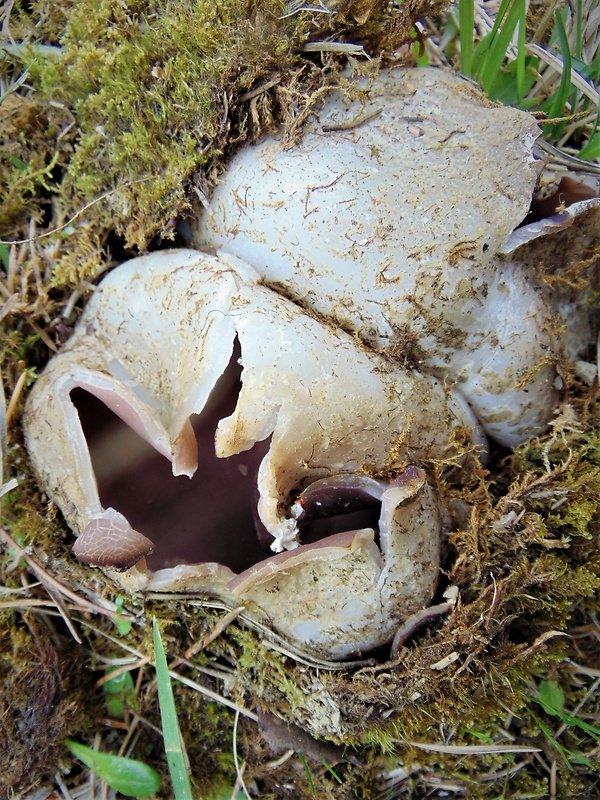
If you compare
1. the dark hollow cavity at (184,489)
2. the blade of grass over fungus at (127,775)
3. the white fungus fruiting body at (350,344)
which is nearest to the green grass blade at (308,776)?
the white fungus fruiting body at (350,344)

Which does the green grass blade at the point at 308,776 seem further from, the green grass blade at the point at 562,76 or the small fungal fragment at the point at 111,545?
the green grass blade at the point at 562,76

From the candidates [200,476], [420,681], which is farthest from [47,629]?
[420,681]

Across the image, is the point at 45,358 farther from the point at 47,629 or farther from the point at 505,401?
the point at 505,401

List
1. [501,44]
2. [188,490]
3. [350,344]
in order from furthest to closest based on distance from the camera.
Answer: [188,490] < [501,44] < [350,344]

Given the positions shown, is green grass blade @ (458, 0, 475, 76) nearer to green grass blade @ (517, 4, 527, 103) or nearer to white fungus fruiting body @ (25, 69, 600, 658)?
green grass blade @ (517, 4, 527, 103)

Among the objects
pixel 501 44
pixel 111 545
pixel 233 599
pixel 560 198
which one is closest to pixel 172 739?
pixel 233 599

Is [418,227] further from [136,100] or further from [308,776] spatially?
[308,776]
